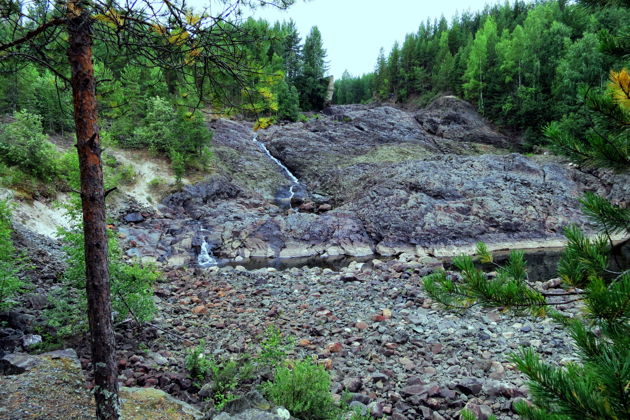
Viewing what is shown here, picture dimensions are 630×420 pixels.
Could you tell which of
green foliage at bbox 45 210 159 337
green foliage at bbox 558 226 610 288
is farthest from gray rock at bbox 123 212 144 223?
green foliage at bbox 558 226 610 288

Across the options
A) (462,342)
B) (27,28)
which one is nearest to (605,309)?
(27,28)

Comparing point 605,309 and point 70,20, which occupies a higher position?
point 70,20

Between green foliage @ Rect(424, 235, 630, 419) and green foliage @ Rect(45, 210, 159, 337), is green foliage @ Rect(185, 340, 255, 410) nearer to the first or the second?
green foliage @ Rect(45, 210, 159, 337)

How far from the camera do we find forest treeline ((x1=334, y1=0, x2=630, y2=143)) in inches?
A: 1363

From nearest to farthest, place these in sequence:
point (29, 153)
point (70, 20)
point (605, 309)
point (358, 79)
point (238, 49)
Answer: point (605, 309) → point (70, 20) → point (238, 49) → point (29, 153) → point (358, 79)

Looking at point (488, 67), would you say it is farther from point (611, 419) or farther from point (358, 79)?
point (611, 419)

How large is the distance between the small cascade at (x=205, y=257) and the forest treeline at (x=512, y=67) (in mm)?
27219

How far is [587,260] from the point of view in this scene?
2.70m

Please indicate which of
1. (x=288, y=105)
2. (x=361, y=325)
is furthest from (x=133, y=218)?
(x=288, y=105)

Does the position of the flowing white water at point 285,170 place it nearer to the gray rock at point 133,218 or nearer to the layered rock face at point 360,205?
the layered rock face at point 360,205

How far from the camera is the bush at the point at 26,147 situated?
48.0 ft

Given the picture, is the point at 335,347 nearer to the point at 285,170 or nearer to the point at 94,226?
Answer: the point at 94,226

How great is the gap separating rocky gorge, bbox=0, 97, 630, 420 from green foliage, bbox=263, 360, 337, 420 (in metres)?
1.14

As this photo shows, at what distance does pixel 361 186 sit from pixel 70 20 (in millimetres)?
23554
